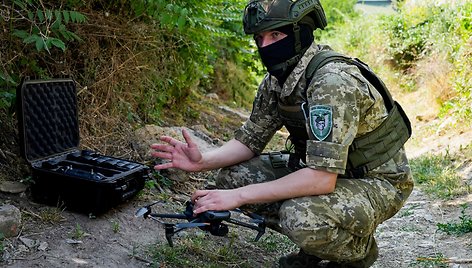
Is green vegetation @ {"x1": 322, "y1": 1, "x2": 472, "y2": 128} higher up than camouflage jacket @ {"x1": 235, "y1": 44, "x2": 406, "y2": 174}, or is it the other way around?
camouflage jacket @ {"x1": 235, "y1": 44, "x2": 406, "y2": 174}

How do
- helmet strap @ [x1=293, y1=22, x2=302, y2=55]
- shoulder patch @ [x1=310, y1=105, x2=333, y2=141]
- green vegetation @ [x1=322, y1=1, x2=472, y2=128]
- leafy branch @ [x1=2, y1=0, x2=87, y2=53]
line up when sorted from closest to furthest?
shoulder patch @ [x1=310, y1=105, x2=333, y2=141]
helmet strap @ [x1=293, y1=22, x2=302, y2=55]
leafy branch @ [x1=2, y1=0, x2=87, y2=53]
green vegetation @ [x1=322, y1=1, x2=472, y2=128]

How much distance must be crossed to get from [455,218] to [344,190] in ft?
6.73

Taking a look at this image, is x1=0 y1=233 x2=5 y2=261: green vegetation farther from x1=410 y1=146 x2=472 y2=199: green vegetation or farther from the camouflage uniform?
x1=410 y1=146 x2=472 y2=199: green vegetation

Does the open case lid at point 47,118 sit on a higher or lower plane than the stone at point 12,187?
higher

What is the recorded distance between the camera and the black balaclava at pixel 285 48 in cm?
299

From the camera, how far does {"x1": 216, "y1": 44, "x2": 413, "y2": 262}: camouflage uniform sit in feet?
9.07

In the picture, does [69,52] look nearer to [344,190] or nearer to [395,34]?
[344,190]

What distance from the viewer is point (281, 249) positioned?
148 inches

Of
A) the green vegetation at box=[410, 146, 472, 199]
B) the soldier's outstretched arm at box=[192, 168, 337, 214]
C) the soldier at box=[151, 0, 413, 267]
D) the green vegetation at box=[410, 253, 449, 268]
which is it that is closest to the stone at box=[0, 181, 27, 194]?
the soldier at box=[151, 0, 413, 267]

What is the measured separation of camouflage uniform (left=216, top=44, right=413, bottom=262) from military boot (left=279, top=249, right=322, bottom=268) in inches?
8.8

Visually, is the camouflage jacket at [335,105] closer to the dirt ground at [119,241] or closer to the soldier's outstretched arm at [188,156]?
the soldier's outstretched arm at [188,156]

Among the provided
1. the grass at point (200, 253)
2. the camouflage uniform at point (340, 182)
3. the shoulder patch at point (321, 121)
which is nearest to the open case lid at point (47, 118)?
the grass at point (200, 253)

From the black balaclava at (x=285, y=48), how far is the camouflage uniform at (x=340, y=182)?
46mm

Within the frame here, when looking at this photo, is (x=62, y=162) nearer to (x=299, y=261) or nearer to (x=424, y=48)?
(x=299, y=261)
